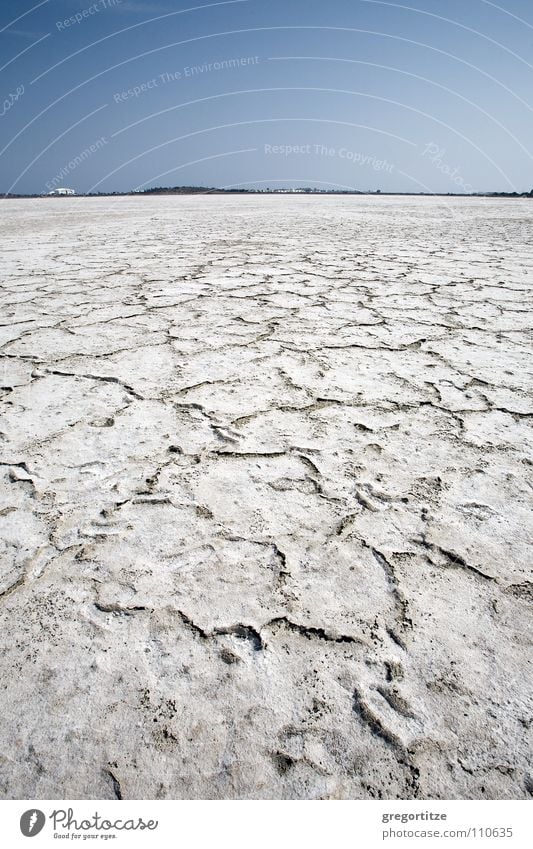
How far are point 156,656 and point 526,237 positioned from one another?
18.1 feet

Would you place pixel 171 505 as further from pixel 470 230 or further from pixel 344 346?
pixel 470 230

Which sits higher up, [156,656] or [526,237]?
[526,237]

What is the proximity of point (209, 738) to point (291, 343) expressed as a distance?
1.32m

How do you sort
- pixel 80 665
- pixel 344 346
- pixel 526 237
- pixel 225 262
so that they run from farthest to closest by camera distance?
pixel 526 237, pixel 225 262, pixel 344 346, pixel 80 665

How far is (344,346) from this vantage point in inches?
65.4

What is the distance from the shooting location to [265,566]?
0.75 metres

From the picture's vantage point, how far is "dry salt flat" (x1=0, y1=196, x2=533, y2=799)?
52 cm

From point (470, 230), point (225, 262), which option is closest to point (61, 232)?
point (225, 262)

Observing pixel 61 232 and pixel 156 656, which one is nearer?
pixel 156 656

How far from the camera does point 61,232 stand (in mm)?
5391

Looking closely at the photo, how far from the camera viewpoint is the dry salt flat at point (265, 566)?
0.52 metres
